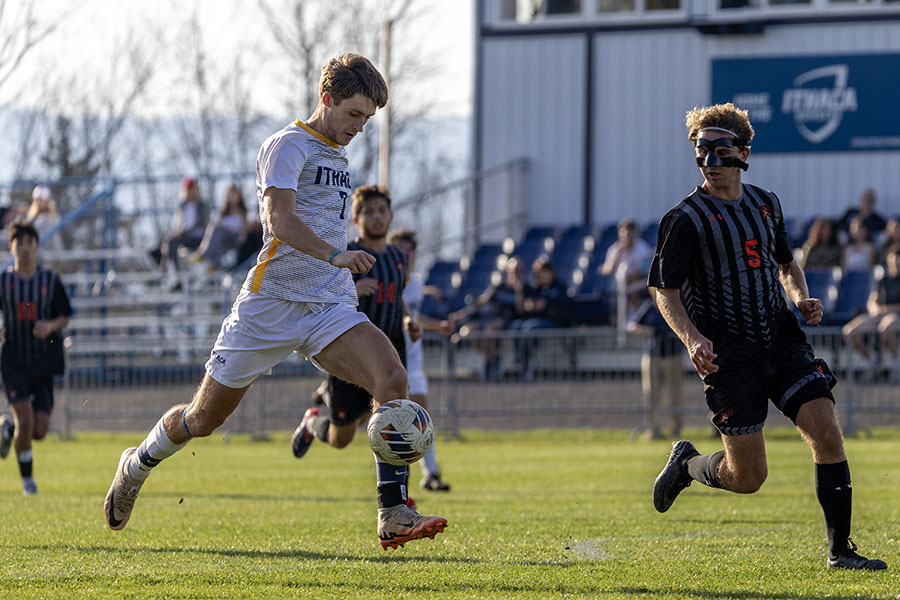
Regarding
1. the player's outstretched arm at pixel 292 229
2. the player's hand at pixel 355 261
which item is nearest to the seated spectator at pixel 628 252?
the player's outstretched arm at pixel 292 229

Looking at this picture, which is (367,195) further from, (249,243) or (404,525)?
(249,243)

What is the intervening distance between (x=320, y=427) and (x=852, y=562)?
4.42 m

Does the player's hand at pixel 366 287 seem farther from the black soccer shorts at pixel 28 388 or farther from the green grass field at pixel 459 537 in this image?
the black soccer shorts at pixel 28 388

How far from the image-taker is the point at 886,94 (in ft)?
76.7

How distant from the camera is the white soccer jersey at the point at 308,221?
6.29m

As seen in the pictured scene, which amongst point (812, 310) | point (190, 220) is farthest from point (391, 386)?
point (190, 220)

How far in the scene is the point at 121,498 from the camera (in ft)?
22.1

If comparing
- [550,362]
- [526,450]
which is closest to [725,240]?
[526,450]

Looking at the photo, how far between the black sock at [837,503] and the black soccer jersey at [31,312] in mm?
6690

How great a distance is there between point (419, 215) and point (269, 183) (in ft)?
77.0

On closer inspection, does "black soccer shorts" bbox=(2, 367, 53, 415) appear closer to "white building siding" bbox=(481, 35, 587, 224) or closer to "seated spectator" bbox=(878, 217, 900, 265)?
"seated spectator" bbox=(878, 217, 900, 265)

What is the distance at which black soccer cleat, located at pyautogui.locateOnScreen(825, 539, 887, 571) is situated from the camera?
19.9ft

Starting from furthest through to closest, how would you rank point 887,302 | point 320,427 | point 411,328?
1. point 887,302
2. point 411,328
3. point 320,427

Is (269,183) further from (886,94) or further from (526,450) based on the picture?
(886,94)
